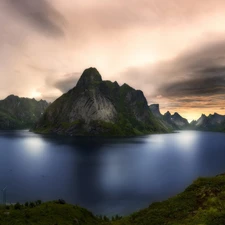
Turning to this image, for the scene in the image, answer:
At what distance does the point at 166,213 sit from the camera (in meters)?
36.3

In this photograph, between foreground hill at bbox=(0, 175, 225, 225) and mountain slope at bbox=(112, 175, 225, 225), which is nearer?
mountain slope at bbox=(112, 175, 225, 225)

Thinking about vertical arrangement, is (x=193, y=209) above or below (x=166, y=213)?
above

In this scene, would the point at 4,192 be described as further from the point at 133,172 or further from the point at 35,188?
the point at 133,172

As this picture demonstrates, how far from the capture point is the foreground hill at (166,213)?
101ft

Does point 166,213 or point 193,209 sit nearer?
point 193,209

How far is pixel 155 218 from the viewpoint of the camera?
35.2 metres

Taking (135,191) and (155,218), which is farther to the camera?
(135,191)

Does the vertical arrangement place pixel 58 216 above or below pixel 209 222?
below

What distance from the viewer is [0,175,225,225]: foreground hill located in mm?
30719

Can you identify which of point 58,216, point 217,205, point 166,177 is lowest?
point 166,177

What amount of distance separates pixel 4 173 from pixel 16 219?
90092 millimetres

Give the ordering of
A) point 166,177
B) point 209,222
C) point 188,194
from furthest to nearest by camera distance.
A: point 166,177 < point 188,194 < point 209,222

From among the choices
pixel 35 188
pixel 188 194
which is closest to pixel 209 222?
pixel 188 194

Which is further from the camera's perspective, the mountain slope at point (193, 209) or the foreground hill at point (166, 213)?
the foreground hill at point (166, 213)
